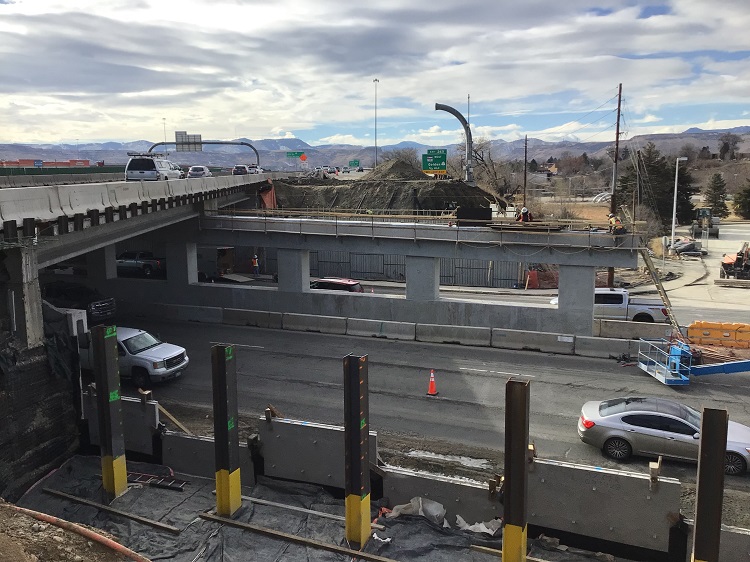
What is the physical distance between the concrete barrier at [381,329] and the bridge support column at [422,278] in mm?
1524

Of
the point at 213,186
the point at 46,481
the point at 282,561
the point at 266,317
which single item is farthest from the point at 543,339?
the point at 213,186

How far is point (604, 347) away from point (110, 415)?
1536 cm

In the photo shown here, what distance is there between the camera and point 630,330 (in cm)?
2208

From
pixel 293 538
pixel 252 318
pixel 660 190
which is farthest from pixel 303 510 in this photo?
pixel 660 190

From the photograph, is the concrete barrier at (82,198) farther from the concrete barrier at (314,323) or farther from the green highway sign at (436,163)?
the green highway sign at (436,163)

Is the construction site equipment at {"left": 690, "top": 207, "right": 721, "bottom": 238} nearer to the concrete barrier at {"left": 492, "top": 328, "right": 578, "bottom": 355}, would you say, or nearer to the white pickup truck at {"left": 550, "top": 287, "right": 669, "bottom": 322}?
the white pickup truck at {"left": 550, "top": 287, "right": 669, "bottom": 322}

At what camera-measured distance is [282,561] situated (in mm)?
9836

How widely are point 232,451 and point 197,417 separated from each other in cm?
494

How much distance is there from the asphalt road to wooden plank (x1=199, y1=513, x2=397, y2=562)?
15.0 feet

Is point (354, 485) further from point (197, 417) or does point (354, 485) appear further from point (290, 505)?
point (197, 417)

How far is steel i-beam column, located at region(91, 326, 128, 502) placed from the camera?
39.6 ft

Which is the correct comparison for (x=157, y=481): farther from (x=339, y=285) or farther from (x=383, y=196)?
(x=383, y=196)

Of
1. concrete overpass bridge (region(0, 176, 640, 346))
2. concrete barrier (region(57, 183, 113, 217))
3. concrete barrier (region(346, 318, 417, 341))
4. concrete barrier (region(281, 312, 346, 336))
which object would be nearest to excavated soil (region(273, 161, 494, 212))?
concrete overpass bridge (region(0, 176, 640, 346))

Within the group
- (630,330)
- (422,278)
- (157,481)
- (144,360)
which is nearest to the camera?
(157,481)
